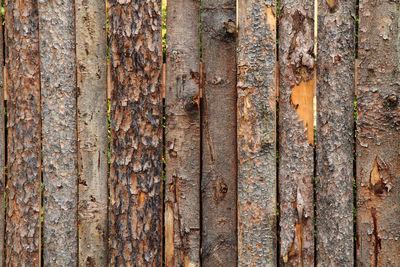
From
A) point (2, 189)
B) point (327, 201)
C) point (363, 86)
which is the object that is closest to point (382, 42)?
point (363, 86)

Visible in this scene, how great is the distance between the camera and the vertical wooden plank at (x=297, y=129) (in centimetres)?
215

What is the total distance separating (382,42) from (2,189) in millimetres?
2663

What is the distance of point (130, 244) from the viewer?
2.21 meters

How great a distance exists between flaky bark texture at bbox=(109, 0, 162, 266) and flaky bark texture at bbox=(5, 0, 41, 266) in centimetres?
54

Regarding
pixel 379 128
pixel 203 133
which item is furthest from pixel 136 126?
A: pixel 379 128

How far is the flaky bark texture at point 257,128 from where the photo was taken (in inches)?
84.9

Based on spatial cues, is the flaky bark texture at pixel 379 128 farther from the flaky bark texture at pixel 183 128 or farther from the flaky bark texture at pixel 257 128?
the flaky bark texture at pixel 183 128

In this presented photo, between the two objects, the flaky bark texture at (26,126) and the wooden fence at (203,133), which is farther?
the flaky bark texture at (26,126)

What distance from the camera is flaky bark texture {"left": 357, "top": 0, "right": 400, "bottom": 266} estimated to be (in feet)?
6.94

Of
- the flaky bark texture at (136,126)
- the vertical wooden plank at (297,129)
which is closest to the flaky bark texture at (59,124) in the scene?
the flaky bark texture at (136,126)

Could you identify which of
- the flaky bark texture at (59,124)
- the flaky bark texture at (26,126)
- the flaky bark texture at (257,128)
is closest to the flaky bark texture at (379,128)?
the flaky bark texture at (257,128)

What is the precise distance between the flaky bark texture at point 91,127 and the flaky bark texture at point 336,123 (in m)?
1.41

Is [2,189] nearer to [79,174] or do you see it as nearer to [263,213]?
[79,174]

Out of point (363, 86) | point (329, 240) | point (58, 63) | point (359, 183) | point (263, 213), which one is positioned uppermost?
point (58, 63)
